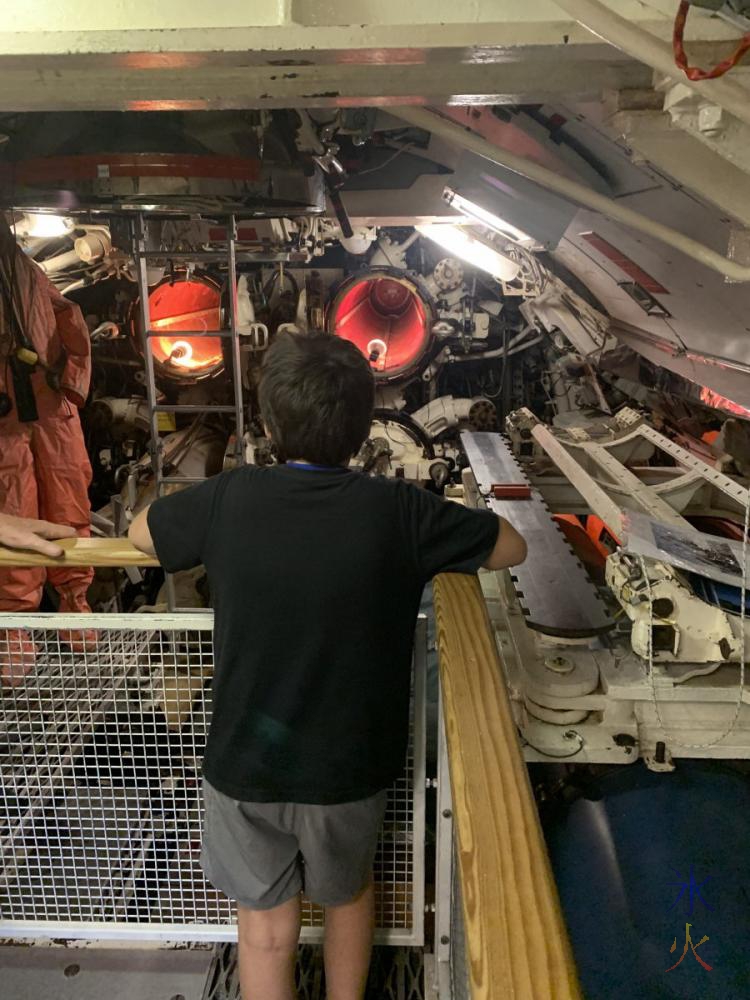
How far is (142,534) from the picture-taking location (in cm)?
159

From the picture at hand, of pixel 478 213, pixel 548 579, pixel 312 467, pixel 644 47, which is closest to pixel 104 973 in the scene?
pixel 312 467

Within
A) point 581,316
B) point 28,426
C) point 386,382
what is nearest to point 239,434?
point 28,426

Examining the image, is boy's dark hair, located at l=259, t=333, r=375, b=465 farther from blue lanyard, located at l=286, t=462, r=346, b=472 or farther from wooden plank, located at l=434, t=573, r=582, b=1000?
wooden plank, located at l=434, t=573, r=582, b=1000

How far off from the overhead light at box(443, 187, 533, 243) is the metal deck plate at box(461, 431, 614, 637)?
63.0 inches

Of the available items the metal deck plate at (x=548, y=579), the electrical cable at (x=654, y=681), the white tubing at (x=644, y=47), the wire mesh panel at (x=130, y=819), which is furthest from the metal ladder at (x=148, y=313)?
the white tubing at (x=644, y=47)

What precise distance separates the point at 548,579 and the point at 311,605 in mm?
1251

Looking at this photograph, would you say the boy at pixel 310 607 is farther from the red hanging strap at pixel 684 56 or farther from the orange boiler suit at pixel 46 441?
the orange boiler suit at pixel 46 441

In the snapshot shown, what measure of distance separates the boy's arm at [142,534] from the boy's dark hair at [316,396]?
1.17 ft

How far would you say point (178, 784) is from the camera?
2518mm

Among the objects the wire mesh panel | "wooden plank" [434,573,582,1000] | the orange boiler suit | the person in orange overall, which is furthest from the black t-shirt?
the orange boiler suit

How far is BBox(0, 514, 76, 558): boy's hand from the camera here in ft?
5.77

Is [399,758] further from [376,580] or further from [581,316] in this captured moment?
[581,316]

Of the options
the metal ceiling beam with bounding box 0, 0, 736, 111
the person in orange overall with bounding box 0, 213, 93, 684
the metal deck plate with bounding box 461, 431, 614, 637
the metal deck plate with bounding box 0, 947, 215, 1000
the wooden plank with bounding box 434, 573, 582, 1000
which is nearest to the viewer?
the wooden plank with bounding box 434, 573, 582, 1000

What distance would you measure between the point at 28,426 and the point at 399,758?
3202 millimetres
